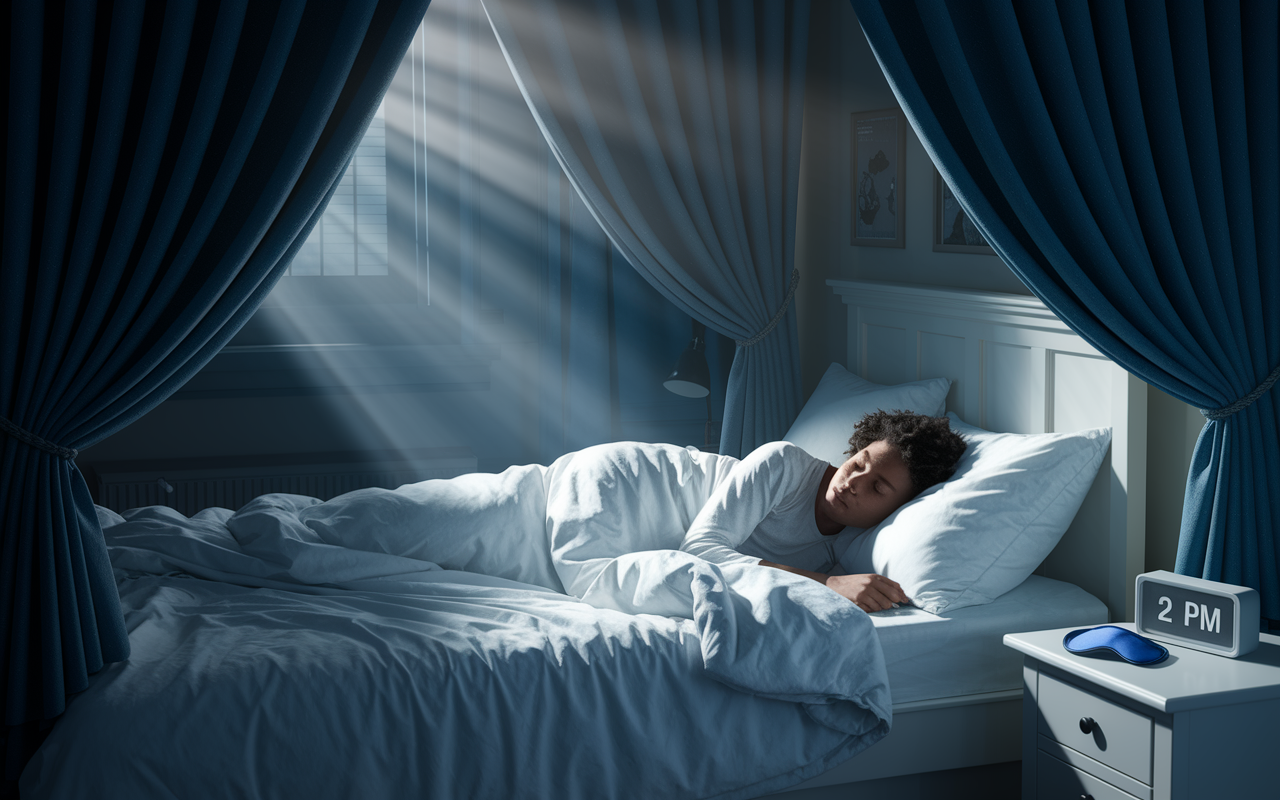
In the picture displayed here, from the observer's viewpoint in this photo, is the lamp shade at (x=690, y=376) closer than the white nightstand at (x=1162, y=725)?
No

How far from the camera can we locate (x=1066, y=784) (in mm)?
1869

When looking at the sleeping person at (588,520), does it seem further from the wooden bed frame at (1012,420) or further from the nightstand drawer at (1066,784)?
the nightstand drawer at (1066,784)

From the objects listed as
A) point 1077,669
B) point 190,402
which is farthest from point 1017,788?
point 190,402

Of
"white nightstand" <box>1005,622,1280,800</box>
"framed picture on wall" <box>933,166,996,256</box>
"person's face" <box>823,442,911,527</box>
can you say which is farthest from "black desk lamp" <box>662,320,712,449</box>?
"white nightstand" <box>1005,622,1280,800</box>

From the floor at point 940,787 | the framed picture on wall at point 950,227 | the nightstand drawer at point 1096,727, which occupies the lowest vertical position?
the floor at point 940,787

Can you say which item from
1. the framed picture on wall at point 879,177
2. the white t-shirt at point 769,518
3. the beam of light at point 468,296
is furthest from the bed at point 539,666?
the beam of light at point 468,296

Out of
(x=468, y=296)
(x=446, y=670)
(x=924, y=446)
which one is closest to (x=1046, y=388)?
(x=924, y=446)

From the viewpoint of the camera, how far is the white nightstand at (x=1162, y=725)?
1.67m

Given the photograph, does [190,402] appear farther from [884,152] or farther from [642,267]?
[884,152]

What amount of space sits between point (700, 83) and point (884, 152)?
0.61 meters

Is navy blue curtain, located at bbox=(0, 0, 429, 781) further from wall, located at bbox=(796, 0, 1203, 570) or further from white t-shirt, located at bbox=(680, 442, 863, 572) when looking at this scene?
wall, located at bbox=(796, 0, 1203, 570)

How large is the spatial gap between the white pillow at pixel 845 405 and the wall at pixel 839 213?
1.06ft

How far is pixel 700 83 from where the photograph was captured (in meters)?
3.17

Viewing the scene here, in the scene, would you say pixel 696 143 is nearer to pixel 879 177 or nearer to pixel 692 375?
pixel 879 177
